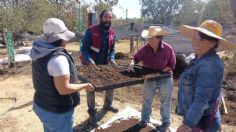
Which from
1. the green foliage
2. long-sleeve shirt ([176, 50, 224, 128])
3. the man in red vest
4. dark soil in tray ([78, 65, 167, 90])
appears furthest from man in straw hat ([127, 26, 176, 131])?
the green foliage

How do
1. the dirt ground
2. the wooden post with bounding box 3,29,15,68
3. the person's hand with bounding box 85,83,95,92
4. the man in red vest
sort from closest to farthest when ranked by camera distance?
the person's hand with bounding box 85,83,95,92
the man in red vest
the dirt ground
the wooden post with bounding box 3,29,15,68

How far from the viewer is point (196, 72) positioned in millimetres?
2406

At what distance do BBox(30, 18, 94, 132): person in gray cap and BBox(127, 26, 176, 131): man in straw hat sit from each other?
169 centimetres

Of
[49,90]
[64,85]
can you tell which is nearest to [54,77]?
[64,85]

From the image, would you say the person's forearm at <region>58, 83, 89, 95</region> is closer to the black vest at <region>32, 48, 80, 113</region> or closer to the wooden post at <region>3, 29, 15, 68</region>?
the black vest at <region>32, 48, 80, 113</region>

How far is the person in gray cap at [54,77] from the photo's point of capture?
111 inches

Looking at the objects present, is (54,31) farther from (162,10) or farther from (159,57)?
(162,10)

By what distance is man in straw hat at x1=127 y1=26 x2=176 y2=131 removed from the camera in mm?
4508

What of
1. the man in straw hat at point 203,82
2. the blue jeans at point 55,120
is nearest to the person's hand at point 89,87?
the blue jeans at point 55,120

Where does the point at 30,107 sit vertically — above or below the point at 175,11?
below

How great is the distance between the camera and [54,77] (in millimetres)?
2807

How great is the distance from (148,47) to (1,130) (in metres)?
2.90

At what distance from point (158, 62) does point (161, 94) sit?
509mm

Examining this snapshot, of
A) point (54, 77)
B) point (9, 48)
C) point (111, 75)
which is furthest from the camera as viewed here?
point (9, 48)
